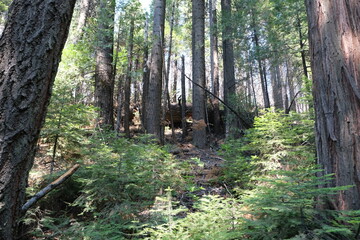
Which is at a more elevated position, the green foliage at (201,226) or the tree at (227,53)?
the tree at (227,53)

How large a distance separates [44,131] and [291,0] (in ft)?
39.1

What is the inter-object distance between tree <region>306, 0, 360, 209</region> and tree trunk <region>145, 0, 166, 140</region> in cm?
571

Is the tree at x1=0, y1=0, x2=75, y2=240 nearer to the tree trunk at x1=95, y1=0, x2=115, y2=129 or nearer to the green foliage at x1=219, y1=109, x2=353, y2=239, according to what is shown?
the green foliage at x1=219, y1=109, x2=353, y2=239

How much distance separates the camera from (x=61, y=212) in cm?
421

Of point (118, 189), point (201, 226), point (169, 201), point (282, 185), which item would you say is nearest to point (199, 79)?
point (118, 189)

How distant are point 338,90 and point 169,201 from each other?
229 cm

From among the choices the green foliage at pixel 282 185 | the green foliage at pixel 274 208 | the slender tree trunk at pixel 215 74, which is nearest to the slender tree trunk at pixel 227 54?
the slender tree trunk at pixel 215 74

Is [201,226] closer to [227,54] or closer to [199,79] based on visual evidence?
[199,79]

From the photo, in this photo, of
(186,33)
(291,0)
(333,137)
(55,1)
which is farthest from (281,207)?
(186,33)

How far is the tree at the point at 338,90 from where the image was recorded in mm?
2463

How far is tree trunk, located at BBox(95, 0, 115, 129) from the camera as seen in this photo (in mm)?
8203

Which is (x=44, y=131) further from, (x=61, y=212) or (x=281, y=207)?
(x=281, y=207)

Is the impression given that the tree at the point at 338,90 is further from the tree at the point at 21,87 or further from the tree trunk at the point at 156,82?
the tree trunk at the point at 156,82

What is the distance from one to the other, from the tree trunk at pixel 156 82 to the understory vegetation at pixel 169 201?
10.8 ft
